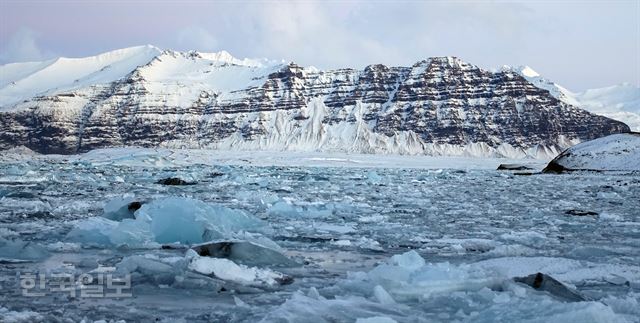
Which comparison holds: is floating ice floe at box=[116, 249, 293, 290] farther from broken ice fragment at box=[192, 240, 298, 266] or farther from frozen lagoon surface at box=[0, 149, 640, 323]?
broken ice fragment at box=[192, 240, 298, 266]

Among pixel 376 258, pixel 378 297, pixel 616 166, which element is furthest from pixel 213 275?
pixel 616 166

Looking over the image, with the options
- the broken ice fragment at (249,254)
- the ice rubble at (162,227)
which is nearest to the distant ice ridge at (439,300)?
the broken ice fragment at (249,254)

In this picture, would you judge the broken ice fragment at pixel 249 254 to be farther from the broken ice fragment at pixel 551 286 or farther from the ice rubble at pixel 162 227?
the broken ice fragment at pixel 551 286

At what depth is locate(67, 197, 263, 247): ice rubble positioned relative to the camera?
321 inches

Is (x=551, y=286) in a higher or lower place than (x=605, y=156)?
lower

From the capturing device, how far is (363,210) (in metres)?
13.7

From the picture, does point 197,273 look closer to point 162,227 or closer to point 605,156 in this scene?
point 162,227

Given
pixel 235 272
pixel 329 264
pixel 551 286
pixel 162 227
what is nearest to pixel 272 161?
pixel 162 227

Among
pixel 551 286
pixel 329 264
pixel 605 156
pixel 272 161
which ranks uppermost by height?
pixel 605 156

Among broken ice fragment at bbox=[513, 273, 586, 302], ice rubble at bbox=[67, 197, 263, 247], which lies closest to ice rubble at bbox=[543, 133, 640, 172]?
ice rubble at bbox=[67, 197, 263, 247]

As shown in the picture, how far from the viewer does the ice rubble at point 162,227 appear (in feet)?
26.7

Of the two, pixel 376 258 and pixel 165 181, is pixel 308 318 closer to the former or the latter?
pixel 376 258

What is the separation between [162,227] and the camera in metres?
8.73

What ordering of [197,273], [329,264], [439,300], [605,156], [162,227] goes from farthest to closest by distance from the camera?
[605,156], [162,227], [329,264], [197,273], [439,300]
